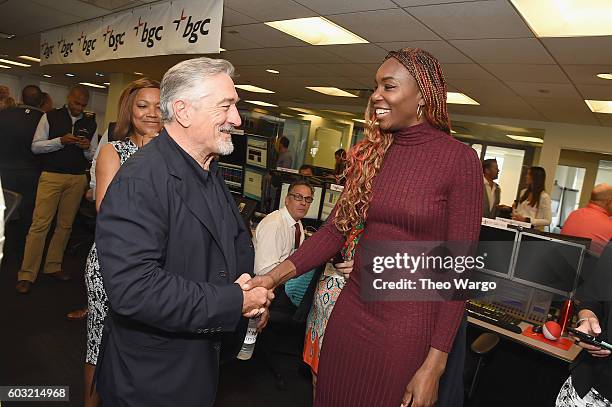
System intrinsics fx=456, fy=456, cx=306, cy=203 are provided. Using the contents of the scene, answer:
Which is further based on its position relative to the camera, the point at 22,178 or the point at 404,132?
the point at 22,178

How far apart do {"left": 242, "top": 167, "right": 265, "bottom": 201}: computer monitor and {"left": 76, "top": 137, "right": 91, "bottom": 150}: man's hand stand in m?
1.48

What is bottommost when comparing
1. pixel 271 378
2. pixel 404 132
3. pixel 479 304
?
pixel 271 378

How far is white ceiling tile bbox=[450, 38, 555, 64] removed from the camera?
12.7 feet

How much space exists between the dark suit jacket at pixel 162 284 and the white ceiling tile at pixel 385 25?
3.03 meters

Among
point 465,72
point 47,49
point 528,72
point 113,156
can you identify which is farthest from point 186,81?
point 47,49

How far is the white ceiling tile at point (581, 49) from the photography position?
141 inches

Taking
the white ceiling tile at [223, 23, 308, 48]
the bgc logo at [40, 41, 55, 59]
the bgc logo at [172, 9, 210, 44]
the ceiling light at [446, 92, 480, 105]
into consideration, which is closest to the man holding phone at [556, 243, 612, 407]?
the bgc logo at [172, 9, 210, 44]

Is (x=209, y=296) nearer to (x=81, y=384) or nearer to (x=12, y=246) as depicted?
(x=81, y=384)

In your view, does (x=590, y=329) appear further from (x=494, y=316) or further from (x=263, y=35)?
(x=263, y=35)

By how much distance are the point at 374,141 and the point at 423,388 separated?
71cm

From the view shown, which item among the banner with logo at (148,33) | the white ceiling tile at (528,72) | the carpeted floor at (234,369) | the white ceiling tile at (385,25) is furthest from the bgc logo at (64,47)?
the white ceiling tile at (528,72)

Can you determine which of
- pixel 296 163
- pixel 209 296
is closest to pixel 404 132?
pixel 209 296

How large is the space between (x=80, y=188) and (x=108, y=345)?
336cm

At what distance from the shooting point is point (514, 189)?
10.3m
